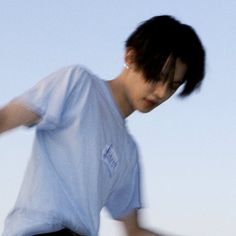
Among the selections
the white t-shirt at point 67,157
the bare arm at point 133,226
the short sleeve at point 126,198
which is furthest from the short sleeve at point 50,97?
the bare arm at point 133,226

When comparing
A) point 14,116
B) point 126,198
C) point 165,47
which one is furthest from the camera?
point 126,198

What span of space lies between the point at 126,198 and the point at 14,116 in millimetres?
1043

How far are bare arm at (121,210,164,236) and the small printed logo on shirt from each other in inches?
23.6

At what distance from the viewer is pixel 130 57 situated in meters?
2.92

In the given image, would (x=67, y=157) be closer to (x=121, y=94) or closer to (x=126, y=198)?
Answer: (x=121, y=94)

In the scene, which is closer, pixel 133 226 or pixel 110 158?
pixel 110 158

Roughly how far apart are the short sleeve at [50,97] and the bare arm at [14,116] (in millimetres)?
24

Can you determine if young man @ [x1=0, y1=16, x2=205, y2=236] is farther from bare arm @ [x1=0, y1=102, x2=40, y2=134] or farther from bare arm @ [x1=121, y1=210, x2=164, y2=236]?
bare arm @ [x1=121, y1=210, x2=164, y2=236]

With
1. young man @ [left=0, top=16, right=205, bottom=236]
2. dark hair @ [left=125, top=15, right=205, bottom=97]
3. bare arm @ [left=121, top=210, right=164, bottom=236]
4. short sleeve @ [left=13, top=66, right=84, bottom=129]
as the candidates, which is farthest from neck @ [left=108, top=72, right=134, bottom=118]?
bare arm @ [left=121, top=210, right=164, bottom=236]

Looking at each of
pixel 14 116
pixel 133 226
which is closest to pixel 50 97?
pixel 14 116

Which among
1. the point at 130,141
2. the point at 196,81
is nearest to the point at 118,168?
the point at 130,141

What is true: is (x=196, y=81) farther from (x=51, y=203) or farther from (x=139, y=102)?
(x=51, y=203)

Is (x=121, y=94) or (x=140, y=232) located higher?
(x=121, y=94)

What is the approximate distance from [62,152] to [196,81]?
86 centimetres
